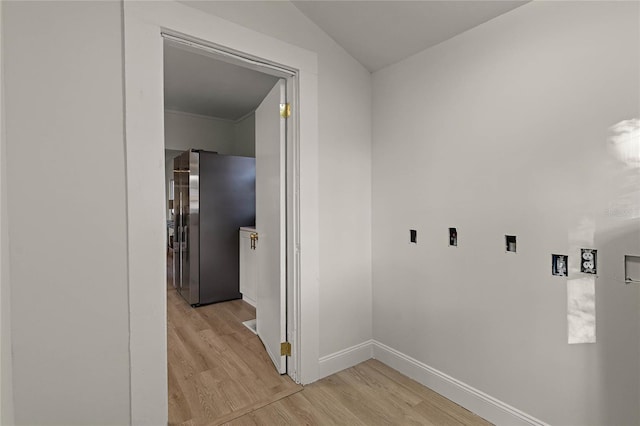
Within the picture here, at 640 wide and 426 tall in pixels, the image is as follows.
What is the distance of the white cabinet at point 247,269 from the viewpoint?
394 cm

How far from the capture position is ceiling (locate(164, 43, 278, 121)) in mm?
3191

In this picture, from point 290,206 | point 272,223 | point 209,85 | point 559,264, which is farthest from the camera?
point 209,85

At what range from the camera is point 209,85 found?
3.81m

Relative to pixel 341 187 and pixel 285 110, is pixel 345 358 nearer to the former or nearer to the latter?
pixel 341 187

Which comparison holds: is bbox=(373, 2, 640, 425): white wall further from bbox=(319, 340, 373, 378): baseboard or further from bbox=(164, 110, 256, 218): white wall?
bbox=(164, 110, 256, 218): white wall

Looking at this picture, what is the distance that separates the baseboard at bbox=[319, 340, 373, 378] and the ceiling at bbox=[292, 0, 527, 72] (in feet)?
7.40

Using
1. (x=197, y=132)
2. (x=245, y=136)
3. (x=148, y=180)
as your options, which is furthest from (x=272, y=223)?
(x=197, y=132)

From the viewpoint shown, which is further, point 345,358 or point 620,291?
point 345,358

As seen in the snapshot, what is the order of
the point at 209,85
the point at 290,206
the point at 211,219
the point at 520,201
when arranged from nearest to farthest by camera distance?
the point at 520,201 → the point at 290,206 → the point at 209,85 → the point at 211,219

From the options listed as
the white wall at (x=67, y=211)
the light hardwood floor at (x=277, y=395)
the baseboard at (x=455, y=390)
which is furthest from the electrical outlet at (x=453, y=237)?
the white wall at (x=67, y=211)

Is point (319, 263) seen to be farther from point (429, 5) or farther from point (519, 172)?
point (429, 5)

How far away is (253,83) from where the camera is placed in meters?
3.73

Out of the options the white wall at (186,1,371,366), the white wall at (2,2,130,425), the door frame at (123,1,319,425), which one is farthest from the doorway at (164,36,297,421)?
the white wall at (2,2,130,425)

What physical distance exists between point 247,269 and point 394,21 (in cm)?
307
